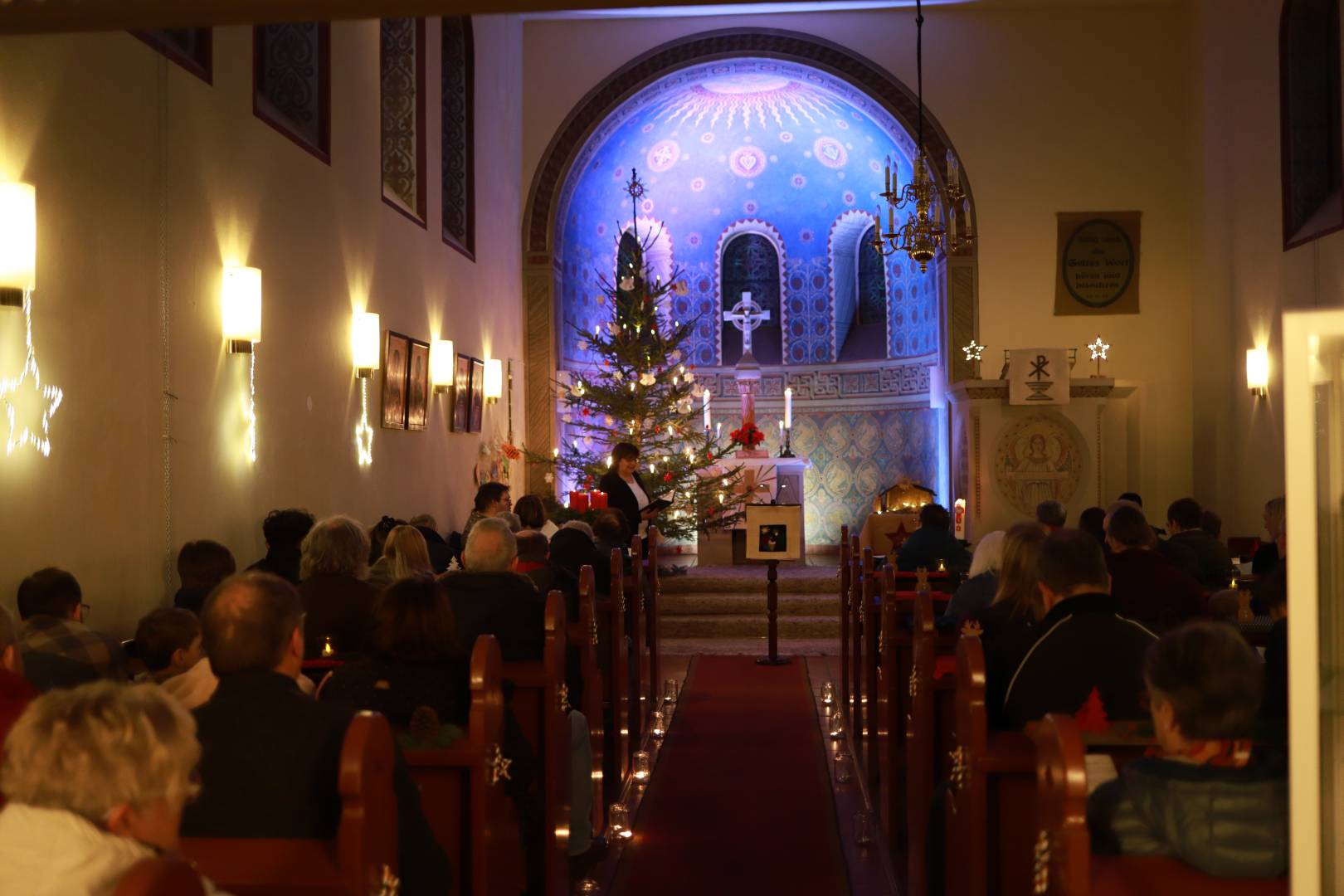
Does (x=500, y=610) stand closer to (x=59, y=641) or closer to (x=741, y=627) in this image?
(x=59, y=641)

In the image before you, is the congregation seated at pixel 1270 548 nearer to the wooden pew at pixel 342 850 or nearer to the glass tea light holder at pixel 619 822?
the glass tea light holder at pixel 619 822

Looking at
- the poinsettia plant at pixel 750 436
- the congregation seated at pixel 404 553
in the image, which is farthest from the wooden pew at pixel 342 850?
the poinsettia plant at pixel 750 436

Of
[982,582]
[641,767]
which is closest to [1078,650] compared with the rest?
[982,582]

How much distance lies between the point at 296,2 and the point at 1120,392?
1074 cm

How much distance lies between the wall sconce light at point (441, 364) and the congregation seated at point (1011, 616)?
271 inches

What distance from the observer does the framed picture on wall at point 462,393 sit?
11.3m

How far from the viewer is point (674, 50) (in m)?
14.0

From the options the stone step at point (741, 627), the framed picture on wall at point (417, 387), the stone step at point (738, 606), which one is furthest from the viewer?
the stone step at point (738, 606)

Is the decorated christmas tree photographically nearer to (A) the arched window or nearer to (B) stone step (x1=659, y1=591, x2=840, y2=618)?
(B) stone step (x1=659, y1=591, x2=840, y2=618)

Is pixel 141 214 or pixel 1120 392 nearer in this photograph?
pixel 141 214

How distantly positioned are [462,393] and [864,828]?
270 inches

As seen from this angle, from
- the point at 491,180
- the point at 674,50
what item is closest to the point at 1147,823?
the point at 491,180

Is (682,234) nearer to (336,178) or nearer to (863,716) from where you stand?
(336,178)

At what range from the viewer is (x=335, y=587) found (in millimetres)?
4688
